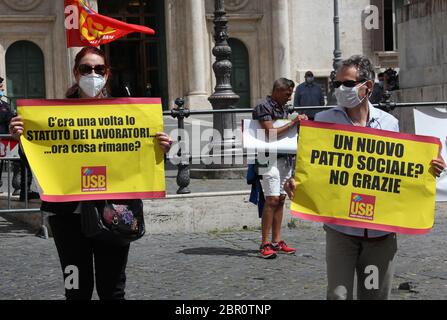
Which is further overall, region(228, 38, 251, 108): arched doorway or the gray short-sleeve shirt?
region(228, 38, 251, 108): arched doorway

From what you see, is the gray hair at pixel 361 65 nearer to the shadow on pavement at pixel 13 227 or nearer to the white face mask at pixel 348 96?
the white face mask at pixel 348 96

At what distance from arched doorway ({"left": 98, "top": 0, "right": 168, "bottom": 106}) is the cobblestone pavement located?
73.9 ft

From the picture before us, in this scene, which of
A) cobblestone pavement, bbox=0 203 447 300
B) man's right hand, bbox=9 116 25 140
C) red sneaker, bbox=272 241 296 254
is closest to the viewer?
man's right hand, bbox=9 116 25 140

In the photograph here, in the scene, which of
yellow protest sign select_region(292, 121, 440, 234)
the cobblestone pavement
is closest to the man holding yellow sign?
yellow protest sign select_region(292, 121, 440, 234)

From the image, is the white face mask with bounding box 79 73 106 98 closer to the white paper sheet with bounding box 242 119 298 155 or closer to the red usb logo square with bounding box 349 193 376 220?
the red usb logo square with bounding box 349 193 376 220

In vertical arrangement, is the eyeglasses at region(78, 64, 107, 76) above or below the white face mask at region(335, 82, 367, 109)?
above

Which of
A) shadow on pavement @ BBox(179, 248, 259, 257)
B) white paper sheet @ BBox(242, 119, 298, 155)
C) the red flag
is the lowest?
shadow on pavement @ BBox(179, 248, 259, 257)

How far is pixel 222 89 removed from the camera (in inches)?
637

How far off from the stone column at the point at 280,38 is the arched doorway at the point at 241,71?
3.69 feet

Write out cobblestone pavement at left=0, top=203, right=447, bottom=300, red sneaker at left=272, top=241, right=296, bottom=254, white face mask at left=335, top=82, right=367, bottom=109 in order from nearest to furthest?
1. white face mask at left=335, top=82, right=367, bottom=109
2. cobblestone pavement at left=0, top=203, right=447, bottom=300
3. red sneaker at left=272, top=241, right=296, bottom=254

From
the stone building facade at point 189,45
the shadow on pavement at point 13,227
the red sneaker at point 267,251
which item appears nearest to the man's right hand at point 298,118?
the red sneaker at point 267,251

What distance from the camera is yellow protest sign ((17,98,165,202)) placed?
17.3 ft

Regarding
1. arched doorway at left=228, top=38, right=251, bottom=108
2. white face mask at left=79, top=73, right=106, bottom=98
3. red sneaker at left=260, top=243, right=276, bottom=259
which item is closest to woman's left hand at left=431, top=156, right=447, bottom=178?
white face mask at left=79, top=73, right=106, bottom=98

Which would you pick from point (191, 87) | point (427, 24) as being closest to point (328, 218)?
point (427, 24)
